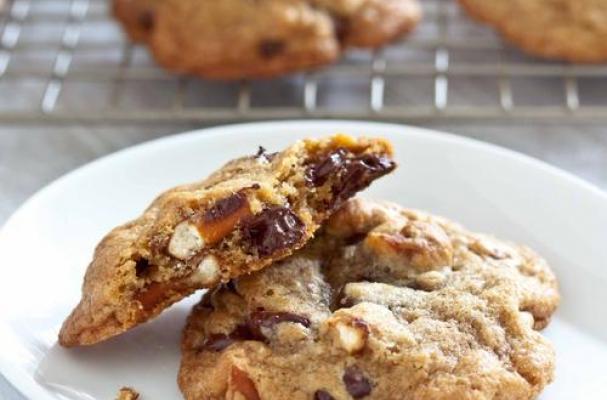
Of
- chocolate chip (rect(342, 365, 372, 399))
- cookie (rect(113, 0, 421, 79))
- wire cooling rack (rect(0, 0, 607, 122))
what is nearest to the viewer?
chocolate chip (rect(342, 365, 372, 399))

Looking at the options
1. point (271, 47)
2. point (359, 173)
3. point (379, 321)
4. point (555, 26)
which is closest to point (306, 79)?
point (271, 47)

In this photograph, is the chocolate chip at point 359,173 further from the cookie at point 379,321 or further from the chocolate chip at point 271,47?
the chocolate chip at point 271,47

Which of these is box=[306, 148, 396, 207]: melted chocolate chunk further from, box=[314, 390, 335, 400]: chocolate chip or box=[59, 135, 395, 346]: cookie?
box=[314, 390, 335, 400]: chocolate chip

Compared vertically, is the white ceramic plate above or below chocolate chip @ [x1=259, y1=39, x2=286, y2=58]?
below

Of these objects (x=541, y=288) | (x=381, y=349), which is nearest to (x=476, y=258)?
(x=541, y=288)

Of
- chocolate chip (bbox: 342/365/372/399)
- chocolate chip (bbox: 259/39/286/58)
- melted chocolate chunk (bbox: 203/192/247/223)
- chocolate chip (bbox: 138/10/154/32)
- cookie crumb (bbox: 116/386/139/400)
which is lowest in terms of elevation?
cookie crumb (bbox: 116/386/139/400)

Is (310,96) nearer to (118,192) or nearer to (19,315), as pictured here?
(118,192)

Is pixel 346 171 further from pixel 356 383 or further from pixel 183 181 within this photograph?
pixel 183 181

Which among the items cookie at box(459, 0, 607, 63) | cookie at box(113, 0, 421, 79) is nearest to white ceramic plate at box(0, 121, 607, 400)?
cookie at box(113, 0, 421, 79)
